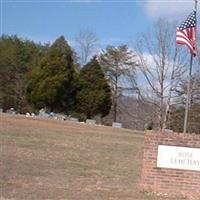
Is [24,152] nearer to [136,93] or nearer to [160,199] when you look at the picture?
[160,199]

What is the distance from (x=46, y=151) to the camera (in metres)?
19.3

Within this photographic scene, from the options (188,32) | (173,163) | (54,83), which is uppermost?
(54,83)

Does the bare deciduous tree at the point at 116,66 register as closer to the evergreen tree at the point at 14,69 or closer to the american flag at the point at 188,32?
the evergreen tree at the point at 14,69

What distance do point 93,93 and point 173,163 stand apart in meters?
51.7

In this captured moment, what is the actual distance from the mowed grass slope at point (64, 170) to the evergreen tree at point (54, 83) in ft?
121

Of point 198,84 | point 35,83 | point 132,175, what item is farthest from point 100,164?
point 35,83

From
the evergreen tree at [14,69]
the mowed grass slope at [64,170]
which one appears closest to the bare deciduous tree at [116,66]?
the evergreen tree at [14,69]

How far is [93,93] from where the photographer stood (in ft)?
209

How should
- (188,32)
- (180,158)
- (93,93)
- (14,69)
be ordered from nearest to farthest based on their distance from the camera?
Answer: (180,158) → (188,32) → (93,93) → (14,69)

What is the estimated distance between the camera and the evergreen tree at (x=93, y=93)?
2504 inches

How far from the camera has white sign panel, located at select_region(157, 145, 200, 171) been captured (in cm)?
1206

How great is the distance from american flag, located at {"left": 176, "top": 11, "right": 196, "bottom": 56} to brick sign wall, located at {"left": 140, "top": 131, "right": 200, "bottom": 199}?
376 centimetres

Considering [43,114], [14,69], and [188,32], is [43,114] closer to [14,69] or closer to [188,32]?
[14,69]

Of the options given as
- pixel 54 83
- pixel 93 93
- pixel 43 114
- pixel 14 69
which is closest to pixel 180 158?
pixel 43 114
